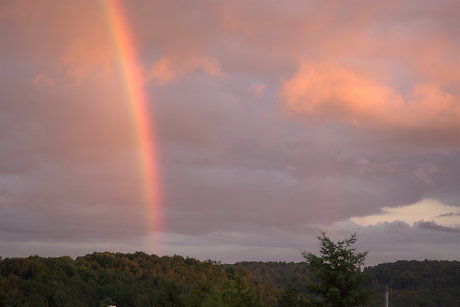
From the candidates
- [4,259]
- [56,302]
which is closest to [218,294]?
[56,302]

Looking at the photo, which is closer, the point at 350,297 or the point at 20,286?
the point at 350,297

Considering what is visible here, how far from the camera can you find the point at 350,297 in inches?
1779

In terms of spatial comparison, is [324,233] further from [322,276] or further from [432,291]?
[432,291]

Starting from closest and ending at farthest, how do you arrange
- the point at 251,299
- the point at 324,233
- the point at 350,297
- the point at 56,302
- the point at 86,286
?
the point at 350,297, the point at 324,233, the point at 251,299, the point at 56,302, the point at 86,286

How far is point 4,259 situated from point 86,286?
3311cm

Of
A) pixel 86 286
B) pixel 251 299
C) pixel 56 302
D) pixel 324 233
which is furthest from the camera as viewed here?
pixel 86 286

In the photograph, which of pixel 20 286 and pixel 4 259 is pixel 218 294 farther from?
pixel 4 259

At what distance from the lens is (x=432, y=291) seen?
186500 millimetres

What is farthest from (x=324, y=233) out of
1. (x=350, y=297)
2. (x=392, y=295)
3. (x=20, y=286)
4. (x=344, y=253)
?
(x=392, y=295)

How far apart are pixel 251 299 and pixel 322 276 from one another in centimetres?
2400

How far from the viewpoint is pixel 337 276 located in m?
45.2

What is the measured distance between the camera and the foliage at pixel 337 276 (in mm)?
45094

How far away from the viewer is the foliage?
45.1m

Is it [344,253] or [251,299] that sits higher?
[344,253]
